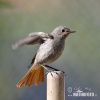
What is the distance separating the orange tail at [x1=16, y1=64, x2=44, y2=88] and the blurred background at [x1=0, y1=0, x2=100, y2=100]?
1.73 feet

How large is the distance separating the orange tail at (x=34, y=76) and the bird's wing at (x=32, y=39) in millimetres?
219

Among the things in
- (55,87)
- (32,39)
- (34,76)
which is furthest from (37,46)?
(55,87)

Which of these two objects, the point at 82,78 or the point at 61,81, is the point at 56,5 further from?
the point at 61,81

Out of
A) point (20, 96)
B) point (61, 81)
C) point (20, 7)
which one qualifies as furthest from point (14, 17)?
point (61, 81)

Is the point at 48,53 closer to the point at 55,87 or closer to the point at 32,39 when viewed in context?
the point at 32,39

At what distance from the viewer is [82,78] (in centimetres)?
365

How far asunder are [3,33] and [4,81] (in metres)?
0.37

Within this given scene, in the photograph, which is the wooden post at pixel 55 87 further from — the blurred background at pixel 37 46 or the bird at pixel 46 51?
the blurred background at pixel 37 46

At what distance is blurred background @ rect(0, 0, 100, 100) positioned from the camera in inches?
144

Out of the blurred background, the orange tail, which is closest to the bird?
the orange tail

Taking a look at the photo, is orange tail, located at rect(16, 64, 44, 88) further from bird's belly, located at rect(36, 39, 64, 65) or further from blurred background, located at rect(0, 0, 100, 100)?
blurred background, located at rect(0, 0, 100, 100)

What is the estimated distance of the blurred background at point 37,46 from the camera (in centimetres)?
366

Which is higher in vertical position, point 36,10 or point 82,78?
point 36,10

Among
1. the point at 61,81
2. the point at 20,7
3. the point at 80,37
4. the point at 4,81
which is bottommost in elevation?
the point at 61,81
